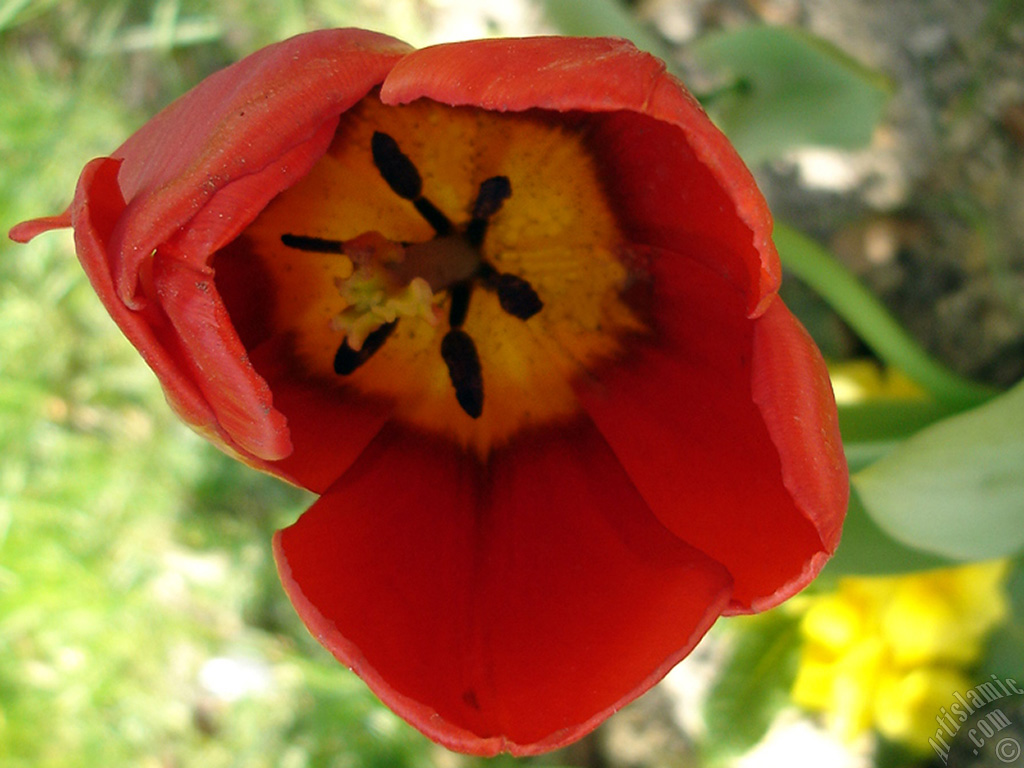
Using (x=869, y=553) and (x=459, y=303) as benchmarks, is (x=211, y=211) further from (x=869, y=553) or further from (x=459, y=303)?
(x=869, y=553)

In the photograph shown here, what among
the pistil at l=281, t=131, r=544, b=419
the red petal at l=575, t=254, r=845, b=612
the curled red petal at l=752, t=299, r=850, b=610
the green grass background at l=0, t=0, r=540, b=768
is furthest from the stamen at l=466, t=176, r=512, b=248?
the green grass background at l=0, t=0, r=540, b=768

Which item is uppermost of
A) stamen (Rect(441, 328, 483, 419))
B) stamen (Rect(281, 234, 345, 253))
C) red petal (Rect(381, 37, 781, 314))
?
red petal (Rect(381, 37, 781, 314))

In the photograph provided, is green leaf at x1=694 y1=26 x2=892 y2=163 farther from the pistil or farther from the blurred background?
the pistil

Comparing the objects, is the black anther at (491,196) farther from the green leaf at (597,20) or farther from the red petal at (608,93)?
the green leaf at (597,20)

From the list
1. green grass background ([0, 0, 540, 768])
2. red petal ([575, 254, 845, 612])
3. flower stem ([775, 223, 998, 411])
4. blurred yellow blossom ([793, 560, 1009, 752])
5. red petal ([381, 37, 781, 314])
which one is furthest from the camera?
green grass background ([0, 0, 540, 768])

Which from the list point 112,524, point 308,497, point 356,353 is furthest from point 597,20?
point 112,524

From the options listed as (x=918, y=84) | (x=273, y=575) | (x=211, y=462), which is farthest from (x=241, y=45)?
(x=918, y=84)

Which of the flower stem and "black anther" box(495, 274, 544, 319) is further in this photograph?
the flower stem

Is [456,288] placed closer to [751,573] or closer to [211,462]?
[751,573]
